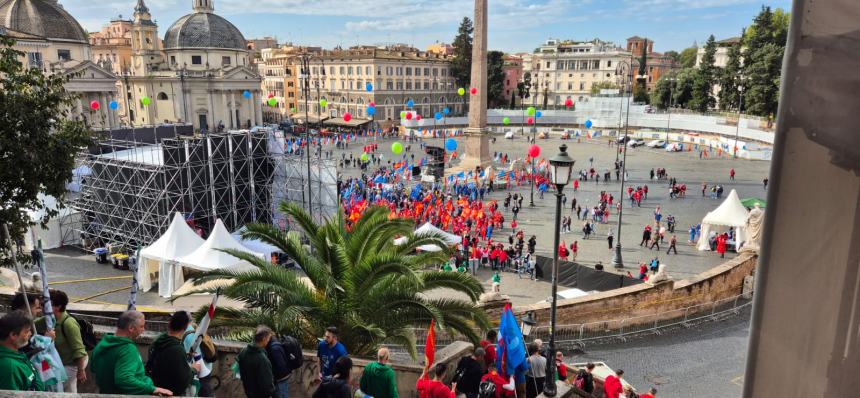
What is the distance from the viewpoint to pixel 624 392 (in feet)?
30.4

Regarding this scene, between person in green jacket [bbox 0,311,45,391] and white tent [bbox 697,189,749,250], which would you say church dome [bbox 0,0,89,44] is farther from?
person in green jacket [bbox 0,311,45,391]

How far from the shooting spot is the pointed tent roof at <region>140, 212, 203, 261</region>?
15.7m

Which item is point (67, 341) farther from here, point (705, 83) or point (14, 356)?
point (705, 83)

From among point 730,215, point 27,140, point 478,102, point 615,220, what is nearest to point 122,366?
point 27,140

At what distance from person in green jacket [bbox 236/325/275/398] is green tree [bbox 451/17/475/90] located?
75.1 m

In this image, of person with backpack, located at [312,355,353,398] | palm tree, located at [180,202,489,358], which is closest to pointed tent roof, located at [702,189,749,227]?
palm tree, located at [180,202,489,358]

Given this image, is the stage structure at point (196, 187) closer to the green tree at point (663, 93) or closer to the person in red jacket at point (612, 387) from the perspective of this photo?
the person in red jacket at point (612, 387)

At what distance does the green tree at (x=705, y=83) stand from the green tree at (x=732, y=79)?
2.75 meters

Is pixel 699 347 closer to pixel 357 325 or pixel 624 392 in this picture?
pixel 624 392

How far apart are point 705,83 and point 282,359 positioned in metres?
70.8

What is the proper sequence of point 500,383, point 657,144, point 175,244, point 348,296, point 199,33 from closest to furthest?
point 500,383
point 348,296
point 175,244
point 657,144
point 199,33

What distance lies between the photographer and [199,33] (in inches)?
2461

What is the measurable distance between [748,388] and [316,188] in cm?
2182

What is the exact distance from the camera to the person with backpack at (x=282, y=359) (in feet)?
17.7
